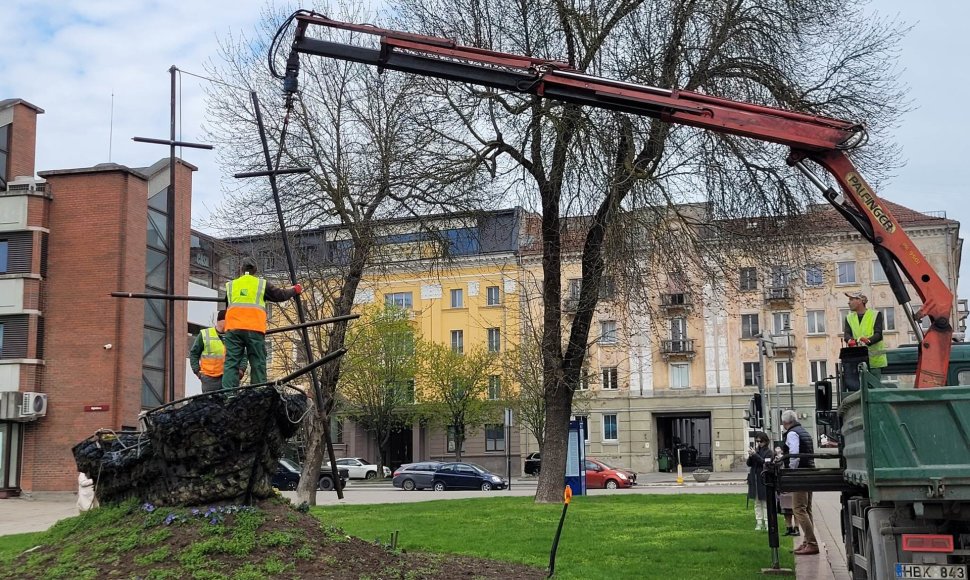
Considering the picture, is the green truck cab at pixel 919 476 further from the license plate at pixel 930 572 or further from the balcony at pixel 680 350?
the balcony at pixel 680 350

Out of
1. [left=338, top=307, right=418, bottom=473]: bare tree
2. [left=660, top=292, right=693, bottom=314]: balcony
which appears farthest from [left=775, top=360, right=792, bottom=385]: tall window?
[left=660, top=292, right=693, bottom=314]: balcony

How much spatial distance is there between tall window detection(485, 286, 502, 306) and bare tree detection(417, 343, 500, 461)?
3.38 metres

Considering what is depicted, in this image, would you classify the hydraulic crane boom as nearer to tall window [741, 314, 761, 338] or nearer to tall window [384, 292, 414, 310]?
tall window [741, 314, 761, 338]

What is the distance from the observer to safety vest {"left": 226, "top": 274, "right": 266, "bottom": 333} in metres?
10.6

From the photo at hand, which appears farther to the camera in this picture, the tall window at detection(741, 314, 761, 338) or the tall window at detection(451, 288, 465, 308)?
the tall window at detection(451, 288, 465, 308)

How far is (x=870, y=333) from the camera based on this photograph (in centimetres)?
1062

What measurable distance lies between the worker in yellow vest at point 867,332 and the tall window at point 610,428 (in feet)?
160

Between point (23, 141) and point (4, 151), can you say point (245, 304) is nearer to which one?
point (4, 151)

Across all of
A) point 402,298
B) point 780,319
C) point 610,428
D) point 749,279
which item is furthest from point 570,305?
point 402,298

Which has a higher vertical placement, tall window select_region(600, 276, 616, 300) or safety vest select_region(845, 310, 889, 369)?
tall window select_region(600, 276, 616, 300)

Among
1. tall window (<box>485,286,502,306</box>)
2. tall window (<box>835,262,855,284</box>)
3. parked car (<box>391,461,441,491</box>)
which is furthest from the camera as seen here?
tall window (<box>485,286,502,306</box>)

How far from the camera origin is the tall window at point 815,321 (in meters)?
55.5

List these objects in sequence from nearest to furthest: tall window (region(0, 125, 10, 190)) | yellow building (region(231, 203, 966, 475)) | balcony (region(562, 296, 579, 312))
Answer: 1. balcony (region(562, 296, 579, 312))
2. tall window (region(0, 125, 10, 190))
3. yellow building (region(231, 203, 966, 475))

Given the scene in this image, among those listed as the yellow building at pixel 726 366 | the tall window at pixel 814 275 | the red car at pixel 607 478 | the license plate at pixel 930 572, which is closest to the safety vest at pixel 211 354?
the license plate at pixel 930 572
